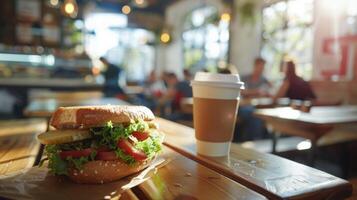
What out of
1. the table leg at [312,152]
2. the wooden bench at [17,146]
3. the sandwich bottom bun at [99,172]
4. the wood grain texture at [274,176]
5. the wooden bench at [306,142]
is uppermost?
the sandwich bottom bun at [99,172]

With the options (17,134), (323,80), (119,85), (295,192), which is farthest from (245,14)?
(295,192)

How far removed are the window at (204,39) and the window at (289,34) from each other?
4.65 ft

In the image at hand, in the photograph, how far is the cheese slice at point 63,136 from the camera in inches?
35.0

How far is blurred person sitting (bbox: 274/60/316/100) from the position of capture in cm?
370

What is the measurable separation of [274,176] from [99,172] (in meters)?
0.58

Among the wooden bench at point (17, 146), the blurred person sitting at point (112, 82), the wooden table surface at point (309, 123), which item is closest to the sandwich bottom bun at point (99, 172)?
the wooden bench at point (17, 146)

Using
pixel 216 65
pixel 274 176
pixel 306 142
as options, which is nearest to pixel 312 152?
pixel 306 142

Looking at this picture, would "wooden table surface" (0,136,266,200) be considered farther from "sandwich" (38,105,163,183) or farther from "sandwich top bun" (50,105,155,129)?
"sandwich top bun" (50,105,155,129)

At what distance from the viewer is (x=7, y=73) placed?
601cm

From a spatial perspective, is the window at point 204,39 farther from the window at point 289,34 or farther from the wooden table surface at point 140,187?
the wooden table surface at point 140,187

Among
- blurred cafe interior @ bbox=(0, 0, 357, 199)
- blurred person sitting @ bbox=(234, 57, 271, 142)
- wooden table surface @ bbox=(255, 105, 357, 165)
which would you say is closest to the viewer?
wooden table surface @ bbox=(255, 105, 357, 165)

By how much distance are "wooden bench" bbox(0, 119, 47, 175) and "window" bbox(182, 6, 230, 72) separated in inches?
267

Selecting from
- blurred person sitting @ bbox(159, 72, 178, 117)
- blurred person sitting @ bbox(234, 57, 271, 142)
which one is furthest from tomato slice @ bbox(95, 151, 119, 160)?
blurred person sitting @ bbox(159, 72, 178, 117)

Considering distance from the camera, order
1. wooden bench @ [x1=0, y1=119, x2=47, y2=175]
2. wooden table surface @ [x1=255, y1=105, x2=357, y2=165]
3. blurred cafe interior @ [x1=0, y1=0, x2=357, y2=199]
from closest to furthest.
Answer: wooden bench @ [x1=0, y1=119, x2=47, y2=175] < wooden table surface @ [x1=255, y1=105, x2=357, y2=165] < blurred cafe interior @ [x1=0, y1=0, x2=357, y2=199]
